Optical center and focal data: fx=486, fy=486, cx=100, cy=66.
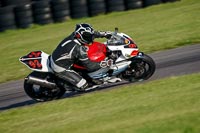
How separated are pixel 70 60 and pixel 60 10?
1124cm

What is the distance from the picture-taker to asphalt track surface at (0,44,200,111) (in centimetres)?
1188

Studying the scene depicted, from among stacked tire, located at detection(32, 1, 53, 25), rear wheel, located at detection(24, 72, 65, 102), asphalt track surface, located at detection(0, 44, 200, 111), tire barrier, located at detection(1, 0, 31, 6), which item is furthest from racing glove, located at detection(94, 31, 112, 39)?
tire barrier, located at detection(1, 0, 31, 6)

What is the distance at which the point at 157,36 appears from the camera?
1717 cm

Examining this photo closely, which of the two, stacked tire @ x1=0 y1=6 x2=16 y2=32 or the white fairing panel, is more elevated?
the white fairing panel

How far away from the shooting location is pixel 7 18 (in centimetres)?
2128

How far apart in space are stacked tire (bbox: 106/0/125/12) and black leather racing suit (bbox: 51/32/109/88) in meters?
11.4

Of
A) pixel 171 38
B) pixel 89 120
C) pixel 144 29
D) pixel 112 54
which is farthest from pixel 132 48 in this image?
pixel 144 29

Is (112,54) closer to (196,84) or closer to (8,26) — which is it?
(196,84)

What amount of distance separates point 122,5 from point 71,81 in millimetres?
12075

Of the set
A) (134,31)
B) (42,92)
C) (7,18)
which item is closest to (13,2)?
(7,18)

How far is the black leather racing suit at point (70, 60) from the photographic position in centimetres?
1101

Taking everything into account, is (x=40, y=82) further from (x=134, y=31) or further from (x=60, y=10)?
(x=60, y=10)

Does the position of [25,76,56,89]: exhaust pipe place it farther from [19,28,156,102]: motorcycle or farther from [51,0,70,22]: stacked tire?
[51,0,70,22]: stacked tire

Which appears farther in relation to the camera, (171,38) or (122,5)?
(122,5)
